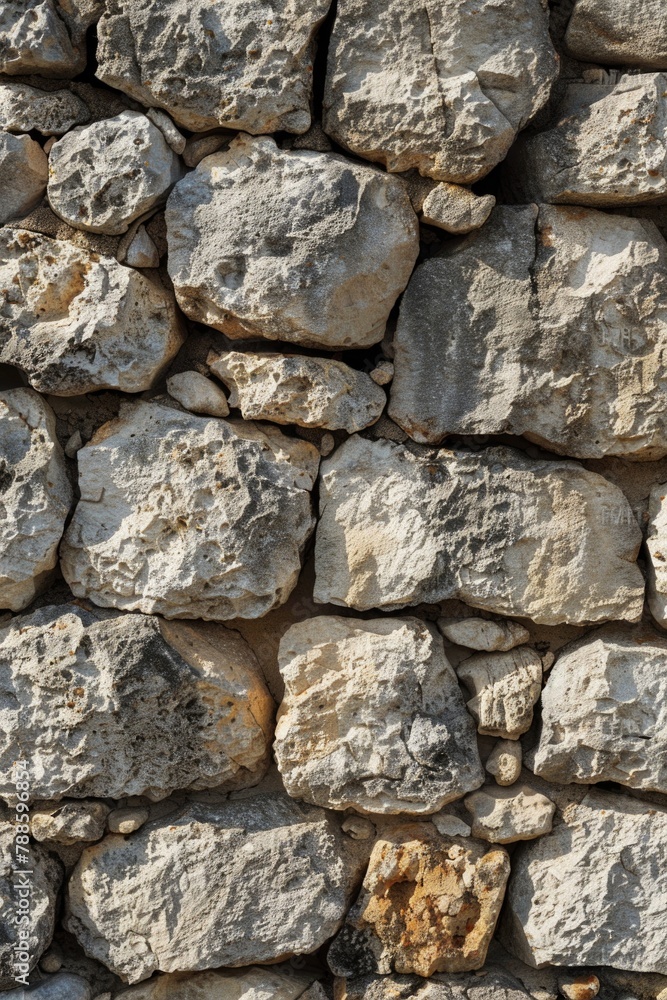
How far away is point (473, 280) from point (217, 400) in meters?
0.55

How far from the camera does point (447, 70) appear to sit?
159 centimetres

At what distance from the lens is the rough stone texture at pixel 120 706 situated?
1.69 m

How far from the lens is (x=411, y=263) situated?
1676 mm

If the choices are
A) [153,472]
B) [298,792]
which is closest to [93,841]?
[298,792]

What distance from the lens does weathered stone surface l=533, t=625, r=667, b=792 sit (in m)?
1.67

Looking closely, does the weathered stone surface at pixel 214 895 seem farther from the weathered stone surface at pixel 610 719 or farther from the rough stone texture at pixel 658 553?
the rough stone texture at pixel 658 553

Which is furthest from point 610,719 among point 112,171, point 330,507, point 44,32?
point 44,32

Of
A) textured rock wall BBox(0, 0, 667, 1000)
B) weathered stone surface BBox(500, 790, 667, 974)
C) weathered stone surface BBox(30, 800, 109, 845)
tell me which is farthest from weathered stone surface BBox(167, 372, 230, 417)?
weathered stone surface BBox(500, 790, 667, 974)

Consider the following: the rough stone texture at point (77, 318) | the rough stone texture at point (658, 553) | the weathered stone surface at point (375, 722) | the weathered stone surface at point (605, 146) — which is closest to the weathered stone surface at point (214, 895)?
the weathered stone surface at point (375, 722)

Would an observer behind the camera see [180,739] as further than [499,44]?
Yes

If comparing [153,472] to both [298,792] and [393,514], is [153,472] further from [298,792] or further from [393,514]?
[298,792]

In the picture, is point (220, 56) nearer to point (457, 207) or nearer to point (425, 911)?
point (457, 207)

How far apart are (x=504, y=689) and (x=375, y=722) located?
267 mm

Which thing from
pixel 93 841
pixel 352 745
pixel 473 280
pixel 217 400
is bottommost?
pixel 93 841
